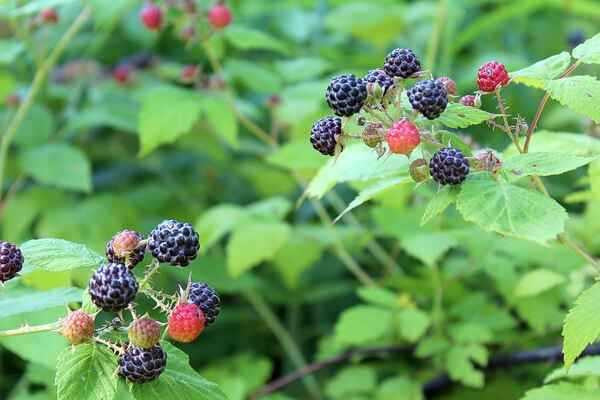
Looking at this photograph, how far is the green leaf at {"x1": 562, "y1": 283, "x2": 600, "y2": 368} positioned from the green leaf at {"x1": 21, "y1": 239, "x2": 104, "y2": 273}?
28.5 inches

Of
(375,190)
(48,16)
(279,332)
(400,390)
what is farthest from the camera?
(279,332)

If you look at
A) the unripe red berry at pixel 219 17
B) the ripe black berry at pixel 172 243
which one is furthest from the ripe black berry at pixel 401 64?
the unripe red berry at pixel 219 17

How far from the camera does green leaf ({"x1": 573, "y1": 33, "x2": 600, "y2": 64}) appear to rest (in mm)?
1464

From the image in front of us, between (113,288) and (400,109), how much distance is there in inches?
20.2

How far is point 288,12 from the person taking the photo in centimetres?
436

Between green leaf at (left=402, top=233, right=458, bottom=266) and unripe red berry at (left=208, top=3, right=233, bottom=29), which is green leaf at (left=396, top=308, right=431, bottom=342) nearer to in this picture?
green leaf at (left=402, top=233, right=458, bottom=266)

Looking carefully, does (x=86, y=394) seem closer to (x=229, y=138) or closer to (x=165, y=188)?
(x=229, y=138)

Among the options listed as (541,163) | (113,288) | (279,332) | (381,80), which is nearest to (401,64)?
(381,80)

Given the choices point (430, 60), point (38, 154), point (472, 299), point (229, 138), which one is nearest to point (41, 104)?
point (38, 154)

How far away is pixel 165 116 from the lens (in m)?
2.67

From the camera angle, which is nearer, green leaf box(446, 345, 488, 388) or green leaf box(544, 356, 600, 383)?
green leaf box(544, 356, 600, 383)

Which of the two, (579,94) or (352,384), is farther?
(352,384)

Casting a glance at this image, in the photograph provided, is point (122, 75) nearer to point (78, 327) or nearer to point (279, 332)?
point (279, 332)

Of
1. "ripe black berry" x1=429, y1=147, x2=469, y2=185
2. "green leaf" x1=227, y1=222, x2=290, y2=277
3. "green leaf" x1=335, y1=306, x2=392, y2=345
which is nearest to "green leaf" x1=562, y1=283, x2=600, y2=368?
"ripe black berry" x1=429, y1=147, x2=469, y2=185
